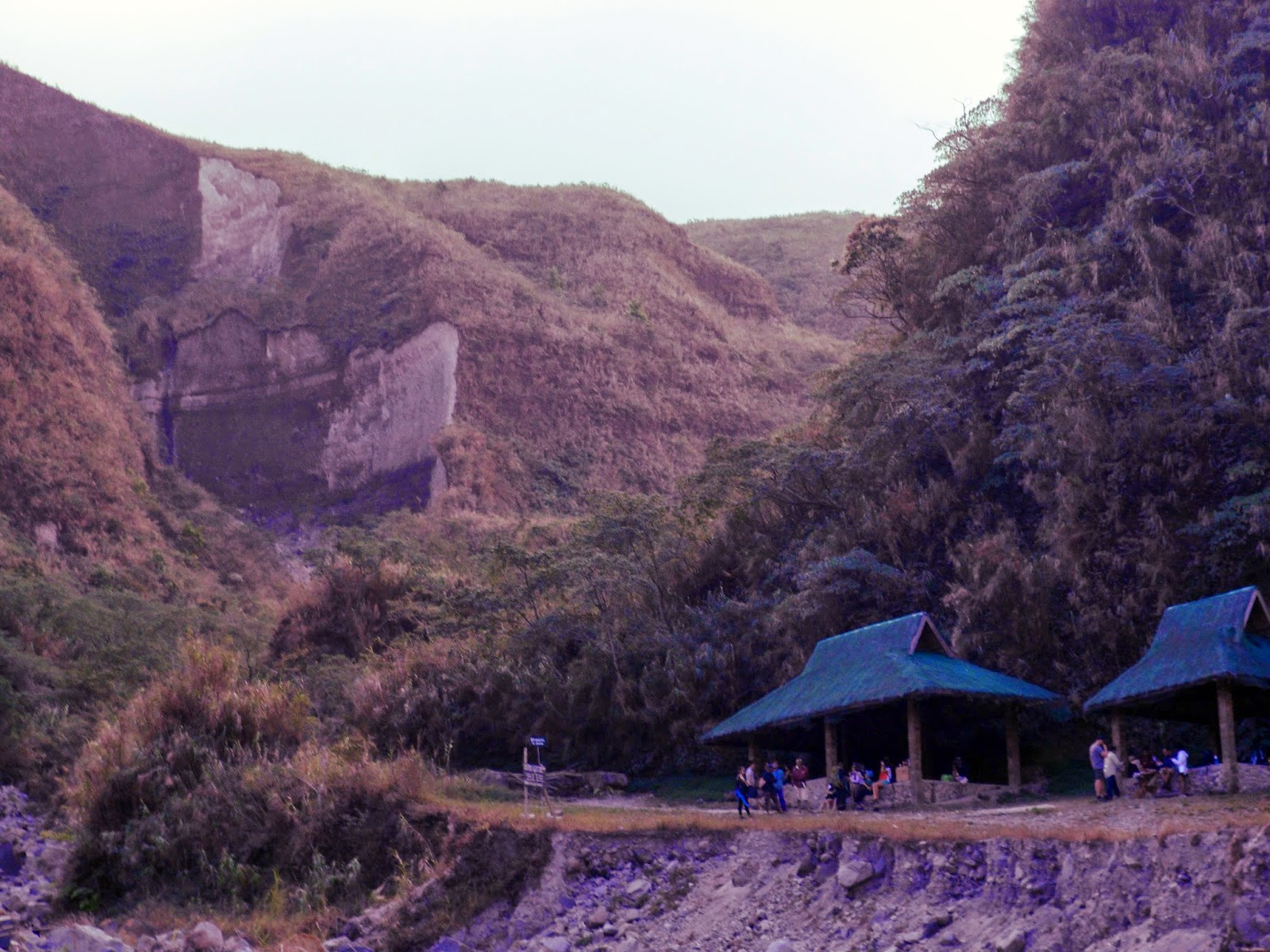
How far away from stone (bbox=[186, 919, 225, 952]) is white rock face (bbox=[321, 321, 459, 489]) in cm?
3071

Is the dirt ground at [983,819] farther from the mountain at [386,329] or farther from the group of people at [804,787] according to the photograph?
the mountain at [386,329]

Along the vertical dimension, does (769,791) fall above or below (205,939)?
above

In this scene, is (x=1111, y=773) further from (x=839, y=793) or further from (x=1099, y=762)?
(x=839, y=793)

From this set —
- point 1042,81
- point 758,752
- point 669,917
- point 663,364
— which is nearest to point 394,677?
point 758,752

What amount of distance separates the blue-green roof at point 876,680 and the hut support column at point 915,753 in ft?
1.28

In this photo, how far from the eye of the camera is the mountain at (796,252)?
254ft

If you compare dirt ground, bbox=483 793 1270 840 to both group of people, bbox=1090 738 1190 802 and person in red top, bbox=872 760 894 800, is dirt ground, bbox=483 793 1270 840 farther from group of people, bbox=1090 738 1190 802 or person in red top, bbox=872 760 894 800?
person in red top, bbox=872 760 894 800

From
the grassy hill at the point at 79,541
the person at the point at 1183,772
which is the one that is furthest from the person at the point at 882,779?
the grassy hill at the point at 79,541

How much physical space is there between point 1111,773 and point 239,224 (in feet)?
166

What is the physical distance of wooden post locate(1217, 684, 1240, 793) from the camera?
52.2 feet

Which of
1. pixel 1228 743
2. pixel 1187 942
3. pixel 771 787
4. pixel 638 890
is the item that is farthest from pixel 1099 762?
pixel 1187 942

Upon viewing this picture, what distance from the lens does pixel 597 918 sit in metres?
15.3

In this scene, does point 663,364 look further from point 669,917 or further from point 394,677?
point 669,917

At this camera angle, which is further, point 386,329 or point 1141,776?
point 386,329
